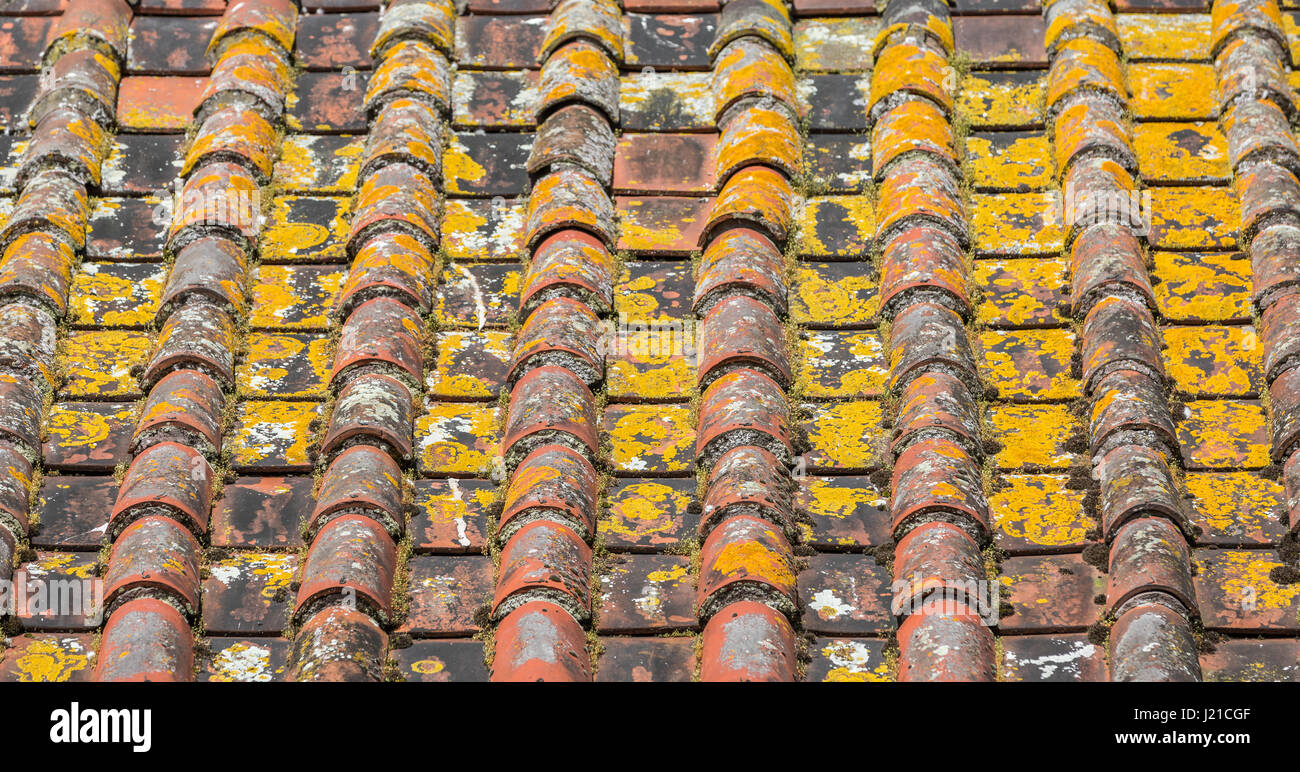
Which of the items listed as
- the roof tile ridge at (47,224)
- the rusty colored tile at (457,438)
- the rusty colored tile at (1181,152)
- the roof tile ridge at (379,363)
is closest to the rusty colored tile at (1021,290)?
the rusty colored tile at (1181,152)

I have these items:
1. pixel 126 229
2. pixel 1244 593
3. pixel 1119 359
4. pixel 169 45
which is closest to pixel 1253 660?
pixel 1244 593

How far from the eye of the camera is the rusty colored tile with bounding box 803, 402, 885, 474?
5.18 metres

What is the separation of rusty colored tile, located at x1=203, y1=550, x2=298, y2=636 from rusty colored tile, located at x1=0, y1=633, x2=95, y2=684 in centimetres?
36

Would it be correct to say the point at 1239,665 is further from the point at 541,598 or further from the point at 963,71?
the point at 963,71

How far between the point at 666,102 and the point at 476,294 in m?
1.33

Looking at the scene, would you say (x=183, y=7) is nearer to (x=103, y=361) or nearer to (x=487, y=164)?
(x=487, y=164)

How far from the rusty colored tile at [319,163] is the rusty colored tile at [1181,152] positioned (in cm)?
307

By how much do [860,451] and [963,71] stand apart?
218 cm

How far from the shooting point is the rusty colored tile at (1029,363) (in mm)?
5410

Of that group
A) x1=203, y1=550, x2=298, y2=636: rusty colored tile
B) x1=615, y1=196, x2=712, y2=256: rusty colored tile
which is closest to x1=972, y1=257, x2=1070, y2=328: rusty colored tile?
x1=615, y1=196, x2=712, y2=256: rusty colored tile

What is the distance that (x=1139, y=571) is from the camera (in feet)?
15.4

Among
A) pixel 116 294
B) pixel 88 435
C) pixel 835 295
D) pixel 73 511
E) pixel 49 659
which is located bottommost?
pixel 49 659

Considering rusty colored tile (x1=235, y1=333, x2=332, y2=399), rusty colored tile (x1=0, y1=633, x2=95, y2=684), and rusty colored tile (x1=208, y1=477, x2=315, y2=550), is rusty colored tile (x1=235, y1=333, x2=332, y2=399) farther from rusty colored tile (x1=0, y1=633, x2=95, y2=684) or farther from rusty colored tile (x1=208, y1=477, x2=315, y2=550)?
rusty colored tile (x1=0, y1=633, x2=95, y2=684)

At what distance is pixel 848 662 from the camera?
15.2 ft
